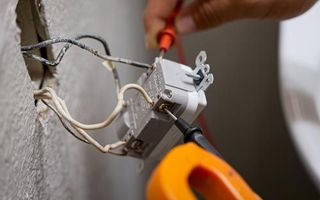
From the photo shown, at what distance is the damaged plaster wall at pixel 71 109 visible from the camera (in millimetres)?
273

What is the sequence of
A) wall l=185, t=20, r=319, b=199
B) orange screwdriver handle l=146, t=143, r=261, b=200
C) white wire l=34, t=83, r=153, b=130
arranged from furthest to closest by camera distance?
wall l=185, t=20, r=319, b=199 → white wire l=34, t=83, r=153, b=130 → orange screwdriver handle l=146, t=143, r=261, b=200

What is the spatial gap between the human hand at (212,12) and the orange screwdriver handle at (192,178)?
271 mm

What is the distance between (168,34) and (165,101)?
0.58 feet

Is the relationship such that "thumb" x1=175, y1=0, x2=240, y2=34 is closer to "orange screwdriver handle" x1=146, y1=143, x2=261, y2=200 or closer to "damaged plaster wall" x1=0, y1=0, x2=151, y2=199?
"damaged plaster wall" x1=0, y1=0, x2=151, y2=199

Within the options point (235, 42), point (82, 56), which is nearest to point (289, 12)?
point (82, 56)

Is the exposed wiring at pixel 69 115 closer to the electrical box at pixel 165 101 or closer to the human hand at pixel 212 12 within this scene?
the electrical box at pixel 165 101

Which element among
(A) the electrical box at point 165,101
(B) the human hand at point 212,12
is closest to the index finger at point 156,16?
(B) the human hand at point 212,12

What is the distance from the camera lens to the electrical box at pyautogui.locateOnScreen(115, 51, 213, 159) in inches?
13.5

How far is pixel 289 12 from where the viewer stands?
490 mm

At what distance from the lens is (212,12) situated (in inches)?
19.4

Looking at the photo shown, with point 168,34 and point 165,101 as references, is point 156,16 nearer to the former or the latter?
point 168,34

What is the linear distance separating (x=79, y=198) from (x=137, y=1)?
434mm

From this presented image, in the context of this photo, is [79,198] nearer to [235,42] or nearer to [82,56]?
[82,56]

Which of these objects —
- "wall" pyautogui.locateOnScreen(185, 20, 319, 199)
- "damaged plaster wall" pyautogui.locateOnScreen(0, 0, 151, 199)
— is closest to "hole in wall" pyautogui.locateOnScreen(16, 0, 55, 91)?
"damaged plaster wall" pyautogui.locateOnScreen(0, 0, 151, 199)
